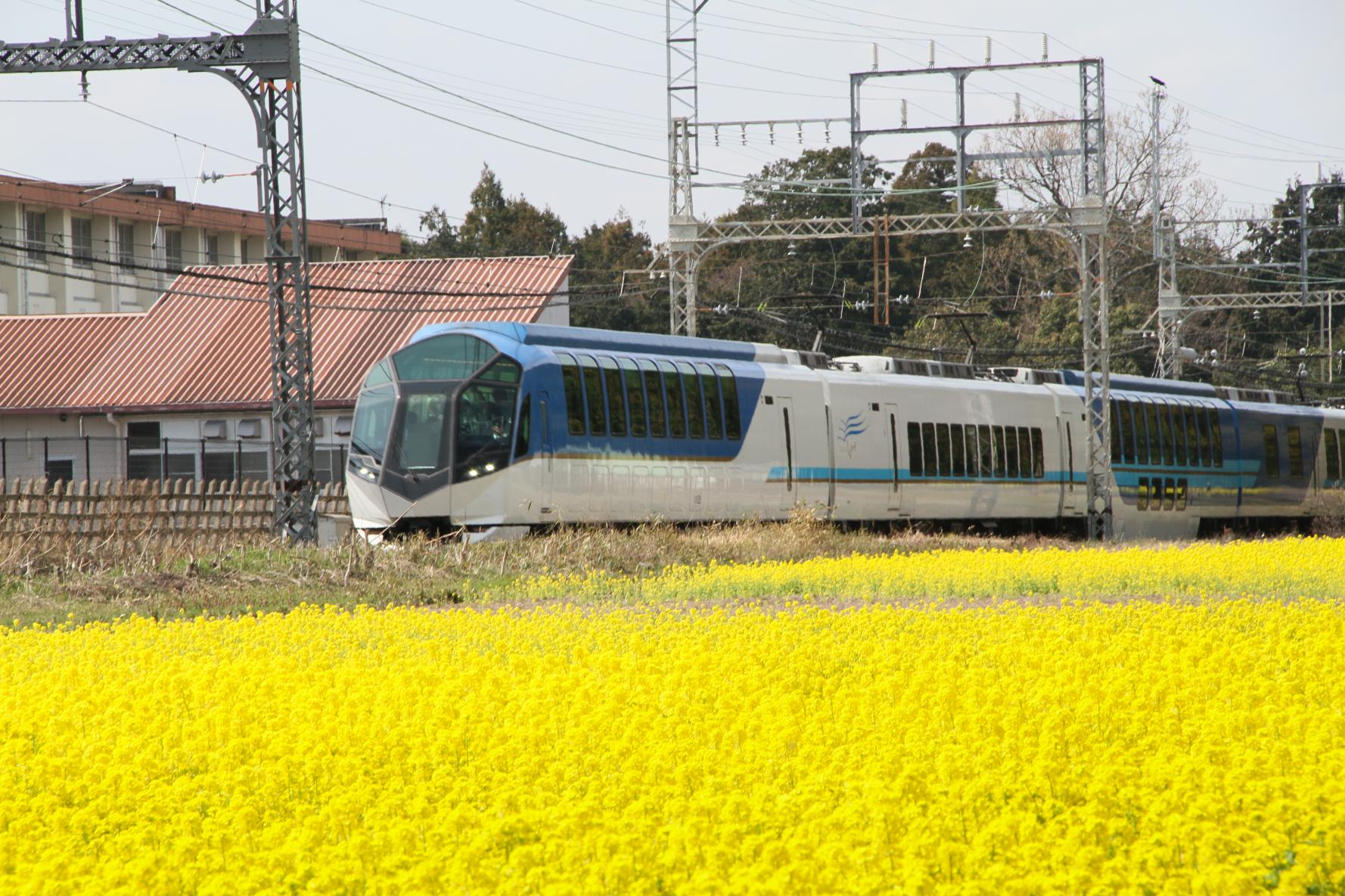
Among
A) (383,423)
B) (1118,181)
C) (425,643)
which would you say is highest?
(1118,181)

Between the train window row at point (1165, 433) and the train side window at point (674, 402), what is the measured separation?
1197 centimetres

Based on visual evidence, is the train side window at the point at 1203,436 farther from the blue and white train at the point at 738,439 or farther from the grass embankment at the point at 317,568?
the grass embankment at the point at 317,568

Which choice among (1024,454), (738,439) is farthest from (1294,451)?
(738,439)

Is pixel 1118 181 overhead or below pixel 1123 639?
overhead

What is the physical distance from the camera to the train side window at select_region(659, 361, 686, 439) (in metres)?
22.0

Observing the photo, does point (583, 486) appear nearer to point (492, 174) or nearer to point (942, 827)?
point (942, 827)

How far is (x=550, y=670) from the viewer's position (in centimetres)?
951

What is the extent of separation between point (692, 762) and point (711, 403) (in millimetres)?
16449

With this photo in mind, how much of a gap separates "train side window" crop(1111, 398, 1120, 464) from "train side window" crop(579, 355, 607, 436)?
13536mm

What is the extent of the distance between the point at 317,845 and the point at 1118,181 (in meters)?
56.7

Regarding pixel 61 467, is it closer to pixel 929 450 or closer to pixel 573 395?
pixel 929 450

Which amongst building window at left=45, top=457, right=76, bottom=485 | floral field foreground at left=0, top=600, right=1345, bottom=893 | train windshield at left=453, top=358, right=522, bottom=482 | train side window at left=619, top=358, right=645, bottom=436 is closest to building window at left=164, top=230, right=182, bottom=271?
building window at left=45, top=457, right=76, bottom=485

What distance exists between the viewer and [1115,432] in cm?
3122

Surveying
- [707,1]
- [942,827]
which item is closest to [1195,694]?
[942,827]
